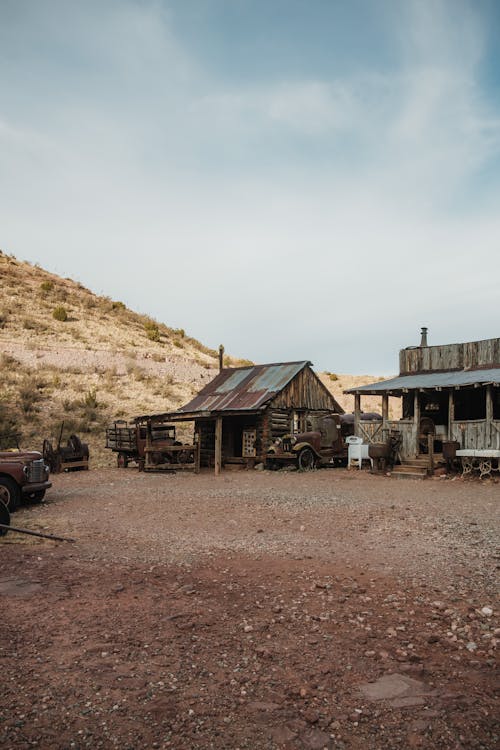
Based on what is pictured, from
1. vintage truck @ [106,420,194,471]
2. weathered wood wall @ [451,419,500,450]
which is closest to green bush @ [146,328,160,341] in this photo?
vintage truck @ [106,420,194,471]

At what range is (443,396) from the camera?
25312 mm

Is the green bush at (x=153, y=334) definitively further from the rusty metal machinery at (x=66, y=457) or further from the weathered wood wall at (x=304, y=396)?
the rusty metal machinery at (x=66, y=457)

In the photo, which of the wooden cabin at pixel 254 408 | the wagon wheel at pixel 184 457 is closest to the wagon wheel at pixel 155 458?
the wagon wheel at pixel 184 457

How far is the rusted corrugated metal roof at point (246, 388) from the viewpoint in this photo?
84.2 feet

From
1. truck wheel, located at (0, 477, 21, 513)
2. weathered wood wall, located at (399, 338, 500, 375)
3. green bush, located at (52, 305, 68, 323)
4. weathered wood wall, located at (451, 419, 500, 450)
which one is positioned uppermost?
green bush, located at (52, 305, 68, 323)

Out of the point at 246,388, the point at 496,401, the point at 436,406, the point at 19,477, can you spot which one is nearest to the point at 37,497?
the point at 19,477

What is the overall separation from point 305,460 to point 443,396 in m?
6.88

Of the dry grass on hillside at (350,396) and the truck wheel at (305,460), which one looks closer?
the truck wheel at (305,460)

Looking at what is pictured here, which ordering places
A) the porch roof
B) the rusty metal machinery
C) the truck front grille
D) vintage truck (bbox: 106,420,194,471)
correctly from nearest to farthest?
1. the truck front grille
2. the porch roof
3. the rusty metal machinery
4. vintage truck (bbox: 106,420,194,471)

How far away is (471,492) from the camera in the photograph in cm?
1673

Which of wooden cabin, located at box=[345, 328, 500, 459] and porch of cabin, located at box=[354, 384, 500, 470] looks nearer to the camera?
porch of cabin, located at box=[354, 384, 500, 470]

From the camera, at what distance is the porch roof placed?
20.4 m

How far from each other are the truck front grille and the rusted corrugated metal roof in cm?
1195

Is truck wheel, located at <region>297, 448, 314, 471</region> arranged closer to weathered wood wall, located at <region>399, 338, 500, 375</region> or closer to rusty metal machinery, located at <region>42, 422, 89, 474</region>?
weathered wood wall, located at <region>399, 338, 500, 375</region>
